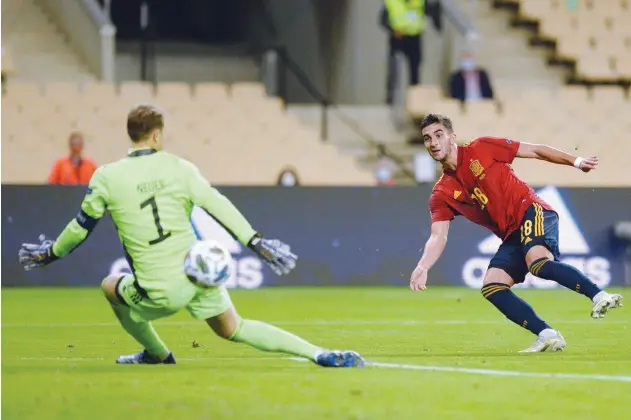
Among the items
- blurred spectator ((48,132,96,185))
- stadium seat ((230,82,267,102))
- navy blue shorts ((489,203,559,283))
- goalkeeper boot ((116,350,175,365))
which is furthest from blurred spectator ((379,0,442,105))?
goalkeeper boot ((116,350,175,365))

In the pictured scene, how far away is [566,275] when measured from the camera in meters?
9.01

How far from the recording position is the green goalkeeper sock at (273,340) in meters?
7.58

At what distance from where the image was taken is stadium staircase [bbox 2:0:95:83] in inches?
848

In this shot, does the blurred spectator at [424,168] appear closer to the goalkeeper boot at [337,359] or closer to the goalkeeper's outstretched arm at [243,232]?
the goalkeeper boot at [337,359]

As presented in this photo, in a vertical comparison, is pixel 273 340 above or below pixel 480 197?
below

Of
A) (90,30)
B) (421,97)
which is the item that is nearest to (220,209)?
(421,97)

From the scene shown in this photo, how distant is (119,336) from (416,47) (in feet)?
38.3

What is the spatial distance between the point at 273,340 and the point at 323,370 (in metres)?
0.36

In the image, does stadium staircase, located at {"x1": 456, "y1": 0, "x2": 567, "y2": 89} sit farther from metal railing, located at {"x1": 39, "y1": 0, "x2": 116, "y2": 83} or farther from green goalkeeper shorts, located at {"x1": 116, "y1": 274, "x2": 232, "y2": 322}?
→ green goalkeeper shorts, located at {"x1": 116, "y1": 274, "x2": 232, "y2": 322}

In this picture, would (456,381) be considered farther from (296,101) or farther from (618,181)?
(296,101)

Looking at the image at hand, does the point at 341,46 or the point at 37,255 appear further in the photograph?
the point at 341,46

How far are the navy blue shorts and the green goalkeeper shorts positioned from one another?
2.60 m

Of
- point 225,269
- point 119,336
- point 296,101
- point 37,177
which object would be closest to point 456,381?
point 225,269

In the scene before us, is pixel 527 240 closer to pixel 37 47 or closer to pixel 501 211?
pixel 501 211
